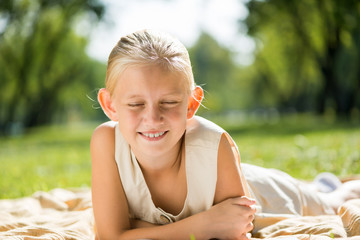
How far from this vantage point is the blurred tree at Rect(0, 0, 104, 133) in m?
21.6

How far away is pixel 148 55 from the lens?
2152mm

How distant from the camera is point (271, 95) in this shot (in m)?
40.5

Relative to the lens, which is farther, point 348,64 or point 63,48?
point 63,48

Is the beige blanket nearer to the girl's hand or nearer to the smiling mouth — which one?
the girl's hand

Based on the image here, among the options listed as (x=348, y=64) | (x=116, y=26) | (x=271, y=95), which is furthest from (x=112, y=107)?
(x=271, y=95)

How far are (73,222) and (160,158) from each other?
1200 millimetres

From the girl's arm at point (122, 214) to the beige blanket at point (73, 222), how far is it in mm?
330

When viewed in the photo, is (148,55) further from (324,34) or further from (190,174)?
(324,34)

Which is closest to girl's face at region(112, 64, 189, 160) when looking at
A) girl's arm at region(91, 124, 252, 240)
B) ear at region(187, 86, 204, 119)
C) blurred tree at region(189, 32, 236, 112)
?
ear at region(187, 86, 204, 119)

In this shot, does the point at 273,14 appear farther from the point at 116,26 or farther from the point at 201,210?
the point at 201,210

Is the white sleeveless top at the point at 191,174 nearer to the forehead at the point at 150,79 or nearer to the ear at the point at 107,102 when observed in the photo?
the ear at the point at 107,102

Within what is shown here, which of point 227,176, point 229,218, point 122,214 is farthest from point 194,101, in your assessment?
point 122,214

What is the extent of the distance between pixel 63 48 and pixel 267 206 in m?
27.7

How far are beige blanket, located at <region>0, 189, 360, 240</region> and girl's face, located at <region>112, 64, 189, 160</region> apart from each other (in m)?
0.87
